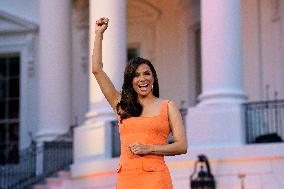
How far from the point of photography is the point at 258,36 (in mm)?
19000

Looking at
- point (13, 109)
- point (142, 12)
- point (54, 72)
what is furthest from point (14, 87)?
point (142, 12)

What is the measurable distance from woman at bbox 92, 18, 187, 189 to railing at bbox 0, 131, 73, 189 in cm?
1431

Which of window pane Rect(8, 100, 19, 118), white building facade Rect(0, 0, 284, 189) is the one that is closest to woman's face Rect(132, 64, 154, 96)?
white building facade Rect(0, 0, 284, 189)

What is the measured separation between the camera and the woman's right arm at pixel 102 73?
4.08m

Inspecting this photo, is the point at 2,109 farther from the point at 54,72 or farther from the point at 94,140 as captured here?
the point at 94,140

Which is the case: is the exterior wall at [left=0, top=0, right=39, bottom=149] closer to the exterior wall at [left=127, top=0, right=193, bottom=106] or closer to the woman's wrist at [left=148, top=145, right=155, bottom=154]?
the exterior wall at [left=127, top=0, right=193, bottom=106]

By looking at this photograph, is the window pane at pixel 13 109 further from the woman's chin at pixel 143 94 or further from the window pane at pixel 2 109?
the woman's chin at pixel 143 94

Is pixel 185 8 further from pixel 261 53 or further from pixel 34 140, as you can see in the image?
pixel 34 140

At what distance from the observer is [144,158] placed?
3.77 metres

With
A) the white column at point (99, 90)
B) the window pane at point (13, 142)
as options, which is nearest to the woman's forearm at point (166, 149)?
the white column at point (99, 90)

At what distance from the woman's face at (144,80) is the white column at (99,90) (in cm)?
1205

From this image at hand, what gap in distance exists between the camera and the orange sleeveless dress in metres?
3.77

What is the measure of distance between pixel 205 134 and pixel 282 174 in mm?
1637

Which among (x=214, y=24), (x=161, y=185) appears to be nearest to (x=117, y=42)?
(x=214, y=24)
